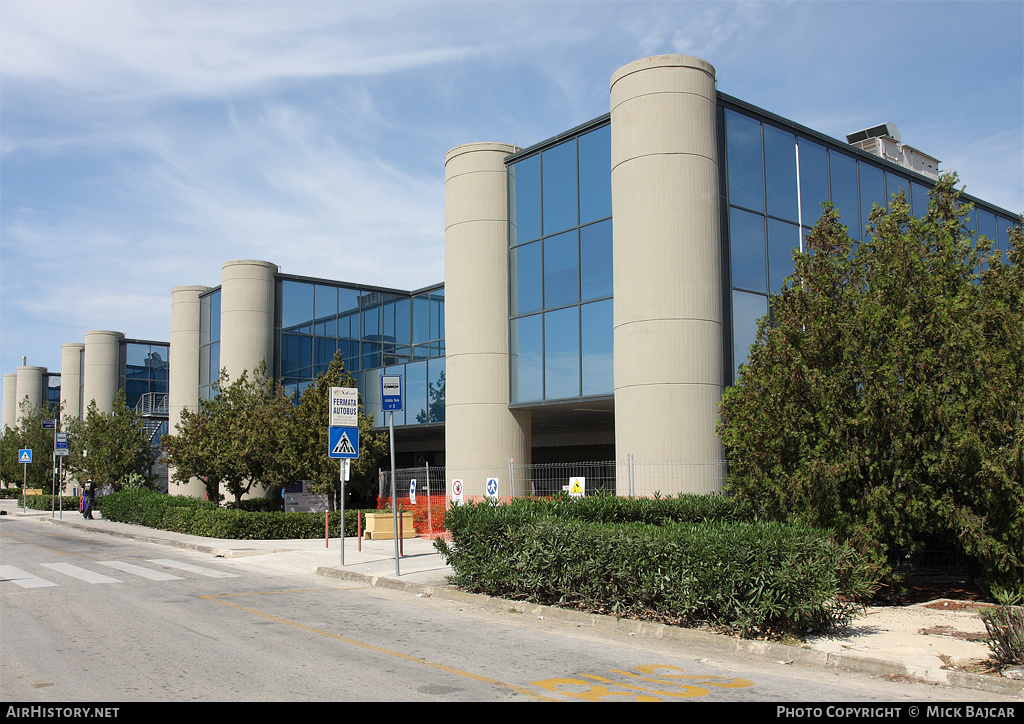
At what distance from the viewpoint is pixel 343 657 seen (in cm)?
841

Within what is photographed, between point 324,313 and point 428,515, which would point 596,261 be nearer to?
point 428,515

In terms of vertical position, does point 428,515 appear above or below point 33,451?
below

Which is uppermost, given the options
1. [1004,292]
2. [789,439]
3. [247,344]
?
[247,344]

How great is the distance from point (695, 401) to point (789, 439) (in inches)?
361

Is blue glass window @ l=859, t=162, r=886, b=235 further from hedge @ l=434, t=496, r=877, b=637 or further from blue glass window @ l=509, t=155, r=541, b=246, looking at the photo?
hedge @ l=434, t=496, r=877, b=637

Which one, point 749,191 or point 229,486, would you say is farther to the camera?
point 229,486

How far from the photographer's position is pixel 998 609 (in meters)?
7.90

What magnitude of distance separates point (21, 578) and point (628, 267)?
14993 millimetres

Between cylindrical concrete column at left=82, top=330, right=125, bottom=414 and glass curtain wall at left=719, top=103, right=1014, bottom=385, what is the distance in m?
47.2

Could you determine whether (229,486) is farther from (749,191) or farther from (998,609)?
(998,609)

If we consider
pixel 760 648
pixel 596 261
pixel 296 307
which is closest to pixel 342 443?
pixel 596 261

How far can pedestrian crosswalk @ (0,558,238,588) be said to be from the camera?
15.0m

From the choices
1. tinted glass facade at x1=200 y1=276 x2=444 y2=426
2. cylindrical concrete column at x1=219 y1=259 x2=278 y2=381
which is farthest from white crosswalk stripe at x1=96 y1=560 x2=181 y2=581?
cylindrical concrete column at x1=219 y1=259 x2=278 y2=381

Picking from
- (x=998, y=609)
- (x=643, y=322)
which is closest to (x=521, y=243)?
(x=643, y=322)
